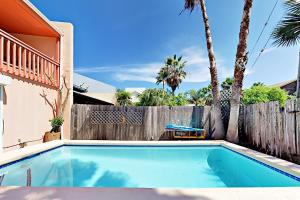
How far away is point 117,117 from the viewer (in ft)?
36.7

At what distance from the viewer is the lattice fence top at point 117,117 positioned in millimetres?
11117

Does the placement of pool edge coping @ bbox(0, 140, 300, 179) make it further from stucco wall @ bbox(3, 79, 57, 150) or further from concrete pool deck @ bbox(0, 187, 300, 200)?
concrete pool deck @ bbox(0, 187, 300, 200)

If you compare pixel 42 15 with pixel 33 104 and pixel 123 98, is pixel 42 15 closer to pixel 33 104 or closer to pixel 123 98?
pixel 33 104

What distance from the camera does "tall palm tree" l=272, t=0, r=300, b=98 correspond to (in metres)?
7.80

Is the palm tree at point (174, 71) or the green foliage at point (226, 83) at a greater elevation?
the palm tree at point (174, 71)

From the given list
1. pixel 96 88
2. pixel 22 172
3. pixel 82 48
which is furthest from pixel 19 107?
pixel 96 88

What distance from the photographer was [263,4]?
11555 mm

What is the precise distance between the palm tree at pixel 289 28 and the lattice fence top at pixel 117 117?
6.92 metres

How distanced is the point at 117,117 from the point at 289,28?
325 inches

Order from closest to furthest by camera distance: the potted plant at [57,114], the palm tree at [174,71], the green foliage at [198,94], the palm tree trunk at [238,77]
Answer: the palm tree trunk at [238,77]
the potted plant at [57,114]
the palm tree at [174,71]
the green foliage at [198,94]

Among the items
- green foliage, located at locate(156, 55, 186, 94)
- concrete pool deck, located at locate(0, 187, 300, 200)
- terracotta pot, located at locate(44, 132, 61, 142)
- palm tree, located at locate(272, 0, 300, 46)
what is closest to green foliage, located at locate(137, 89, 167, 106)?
green foliage, located at locate(156, 55, 186, 94)

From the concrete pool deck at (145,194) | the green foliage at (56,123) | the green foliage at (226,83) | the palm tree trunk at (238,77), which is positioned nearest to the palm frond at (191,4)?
the palm tree trunk at (238,77)

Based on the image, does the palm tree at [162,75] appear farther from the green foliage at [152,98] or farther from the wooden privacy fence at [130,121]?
the wooden privacy fence at [130,121]

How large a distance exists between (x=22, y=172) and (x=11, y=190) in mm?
2192
